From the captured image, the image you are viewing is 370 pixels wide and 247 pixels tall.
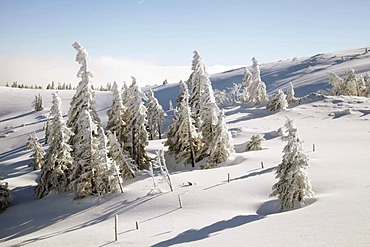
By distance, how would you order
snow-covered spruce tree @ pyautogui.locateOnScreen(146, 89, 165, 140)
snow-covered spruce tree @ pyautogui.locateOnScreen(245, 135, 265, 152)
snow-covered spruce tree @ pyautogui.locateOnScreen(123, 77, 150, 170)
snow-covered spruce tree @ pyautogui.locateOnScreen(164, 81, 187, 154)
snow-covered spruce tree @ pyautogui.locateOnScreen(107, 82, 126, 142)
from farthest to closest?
1. snow-covered spruce tree @ pyautogui.locateOnScreen(146, 89, 165, 140)
2. snow-covered spruce tree @ pyautogui.locateOnScreen(245, 135, 265, 152)
3. snow-covered spruce tree @ pyautogui.locateOnScreen(164, 81, 187, 154)
4. snow-covered spruce tree @ pyautogui.locateOnScreen(107, 82, 126, 142)
5. snow-covered spruce tree @ pyautogui.locateOnScreen(123, 77, 150, 170)

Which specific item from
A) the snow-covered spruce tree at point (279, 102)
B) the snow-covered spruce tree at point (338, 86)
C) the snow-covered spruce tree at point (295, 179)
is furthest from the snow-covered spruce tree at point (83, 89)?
the snow-covered spruce tree at point (338, 86)

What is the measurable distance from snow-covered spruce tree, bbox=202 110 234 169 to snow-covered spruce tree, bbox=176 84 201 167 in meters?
4.55

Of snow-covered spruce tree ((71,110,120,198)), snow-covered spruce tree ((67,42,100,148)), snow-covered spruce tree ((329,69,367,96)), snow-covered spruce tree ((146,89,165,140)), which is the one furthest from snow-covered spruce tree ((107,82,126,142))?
snow-covered spruce tree ((329,69,367,96))

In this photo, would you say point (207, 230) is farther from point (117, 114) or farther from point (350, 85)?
point (350, 85)

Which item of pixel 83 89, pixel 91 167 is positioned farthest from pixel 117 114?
pixel 91 167

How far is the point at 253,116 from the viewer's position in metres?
72.9

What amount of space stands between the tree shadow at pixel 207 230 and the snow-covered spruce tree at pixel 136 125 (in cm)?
2476

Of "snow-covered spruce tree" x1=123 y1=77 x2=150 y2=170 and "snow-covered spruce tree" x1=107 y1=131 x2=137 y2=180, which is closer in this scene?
"snow-covered spruce tree" x1=107 y1=131 x2=137 y2=180

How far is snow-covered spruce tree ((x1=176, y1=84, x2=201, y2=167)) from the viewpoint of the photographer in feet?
137

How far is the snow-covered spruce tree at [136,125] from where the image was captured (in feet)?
135

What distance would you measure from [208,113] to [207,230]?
24.4 m

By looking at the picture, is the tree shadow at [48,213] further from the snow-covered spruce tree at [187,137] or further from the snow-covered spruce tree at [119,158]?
the snow-covered spruce tree at [187,137]

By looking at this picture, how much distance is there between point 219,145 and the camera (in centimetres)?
3834

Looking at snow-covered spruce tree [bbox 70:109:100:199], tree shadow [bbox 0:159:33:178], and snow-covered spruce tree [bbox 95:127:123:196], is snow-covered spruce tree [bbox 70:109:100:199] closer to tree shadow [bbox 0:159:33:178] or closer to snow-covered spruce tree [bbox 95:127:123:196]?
snow-covered spruce tree [bbox 95:127:123:196]
